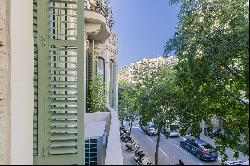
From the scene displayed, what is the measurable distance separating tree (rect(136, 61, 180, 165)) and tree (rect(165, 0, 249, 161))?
3.42 feet

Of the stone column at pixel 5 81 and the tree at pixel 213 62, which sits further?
the tree at pixel 213 62

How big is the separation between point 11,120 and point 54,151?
0.45 m

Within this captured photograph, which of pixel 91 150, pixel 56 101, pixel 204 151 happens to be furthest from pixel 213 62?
pixel 204 151

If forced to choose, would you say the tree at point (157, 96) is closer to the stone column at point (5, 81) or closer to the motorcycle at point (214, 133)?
the motorcycle at point (214, 133)

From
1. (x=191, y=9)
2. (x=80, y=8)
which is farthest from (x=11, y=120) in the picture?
(x=191, y=9)

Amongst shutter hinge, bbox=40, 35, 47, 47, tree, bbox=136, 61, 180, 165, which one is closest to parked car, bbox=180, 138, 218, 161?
tree, bbox=136, 61, 180, 165

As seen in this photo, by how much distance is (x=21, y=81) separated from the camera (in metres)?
3.16

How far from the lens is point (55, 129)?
3.33 metres

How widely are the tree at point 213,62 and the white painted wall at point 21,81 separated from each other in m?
2.24

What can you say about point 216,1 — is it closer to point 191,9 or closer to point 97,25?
point 191,9

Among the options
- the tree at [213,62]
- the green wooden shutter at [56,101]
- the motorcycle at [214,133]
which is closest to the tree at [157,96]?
the motorcycle at [214,133]

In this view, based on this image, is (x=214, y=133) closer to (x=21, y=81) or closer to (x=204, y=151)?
(x=204, y=151)

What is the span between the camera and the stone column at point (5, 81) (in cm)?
306

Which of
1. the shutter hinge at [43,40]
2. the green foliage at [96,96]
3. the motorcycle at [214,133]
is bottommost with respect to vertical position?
the motorcycle at [214,133]
